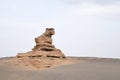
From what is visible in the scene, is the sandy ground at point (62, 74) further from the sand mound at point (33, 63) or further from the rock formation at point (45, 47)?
the rock formation at point (45, 47)

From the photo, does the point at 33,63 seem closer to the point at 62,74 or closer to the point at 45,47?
the point at 45,47

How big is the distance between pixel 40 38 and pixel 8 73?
26.3ft

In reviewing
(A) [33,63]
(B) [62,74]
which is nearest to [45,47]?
(A) [33,63]

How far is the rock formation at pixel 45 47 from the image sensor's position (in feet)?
117

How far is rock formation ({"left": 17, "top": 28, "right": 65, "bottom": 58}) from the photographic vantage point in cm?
3566

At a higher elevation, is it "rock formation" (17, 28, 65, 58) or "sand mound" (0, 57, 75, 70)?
"rock formation" (17, 28, 65, 58)

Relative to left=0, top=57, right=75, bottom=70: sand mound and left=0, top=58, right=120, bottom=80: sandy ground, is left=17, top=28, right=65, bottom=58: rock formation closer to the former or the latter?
left=0, top=57, right=75, bottom=70: sand mound

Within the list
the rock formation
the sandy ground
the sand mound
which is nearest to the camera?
the sandy ground

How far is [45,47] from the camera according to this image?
35938 mm

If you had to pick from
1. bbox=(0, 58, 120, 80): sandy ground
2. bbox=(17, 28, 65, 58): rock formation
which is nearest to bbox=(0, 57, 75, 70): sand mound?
bbox=(17, 28, 65, 58): rock formation

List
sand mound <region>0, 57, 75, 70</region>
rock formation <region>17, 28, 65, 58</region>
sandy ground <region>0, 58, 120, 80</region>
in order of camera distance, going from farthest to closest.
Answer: rock formation <region>17, 28, 65, 58</region> → sand mound <region>0, 57, 75, 70</region> → sandy ground <region>0, 58, 120, 80</region>

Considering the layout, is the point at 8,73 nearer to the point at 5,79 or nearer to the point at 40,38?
the point at 5,79

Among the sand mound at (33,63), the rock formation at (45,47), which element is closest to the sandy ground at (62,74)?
the sand mound at (33,63)

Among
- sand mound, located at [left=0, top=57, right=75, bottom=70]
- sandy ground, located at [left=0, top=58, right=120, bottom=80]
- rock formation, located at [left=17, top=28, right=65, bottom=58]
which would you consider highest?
rock formation, located at [left=17, top=28, right=65, bottom=58]
